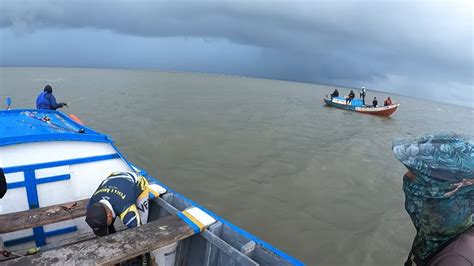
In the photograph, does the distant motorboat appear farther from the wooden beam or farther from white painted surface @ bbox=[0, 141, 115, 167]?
the wooden beam

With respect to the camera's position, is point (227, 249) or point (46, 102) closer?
point (227, 249)

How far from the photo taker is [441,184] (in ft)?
6.51

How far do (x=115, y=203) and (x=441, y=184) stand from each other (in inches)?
137

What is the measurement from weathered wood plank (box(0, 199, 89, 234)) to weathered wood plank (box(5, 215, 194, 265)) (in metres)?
1.19

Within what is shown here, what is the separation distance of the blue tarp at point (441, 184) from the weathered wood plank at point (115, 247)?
278 cm

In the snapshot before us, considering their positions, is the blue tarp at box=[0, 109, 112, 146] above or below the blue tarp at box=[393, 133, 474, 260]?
below

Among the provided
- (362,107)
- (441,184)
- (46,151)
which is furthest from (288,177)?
(362,107)

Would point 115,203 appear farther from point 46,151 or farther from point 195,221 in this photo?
point 46,151

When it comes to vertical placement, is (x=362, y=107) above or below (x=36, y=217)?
below

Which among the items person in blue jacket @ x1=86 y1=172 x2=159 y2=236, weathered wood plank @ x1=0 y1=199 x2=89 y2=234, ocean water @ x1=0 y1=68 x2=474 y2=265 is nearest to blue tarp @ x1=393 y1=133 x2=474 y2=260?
person in blue jacket @ x1=86 y1=172 x2=159 y2=236

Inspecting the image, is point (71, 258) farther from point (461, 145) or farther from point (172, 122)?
point (172, 122)

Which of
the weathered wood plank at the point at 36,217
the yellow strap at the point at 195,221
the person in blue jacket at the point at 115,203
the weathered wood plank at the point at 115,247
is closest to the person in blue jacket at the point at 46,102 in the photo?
the weathered wood plank at the point at 36,217

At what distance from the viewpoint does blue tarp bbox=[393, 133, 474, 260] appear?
6.32 feet

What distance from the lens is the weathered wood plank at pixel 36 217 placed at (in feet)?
13.3
